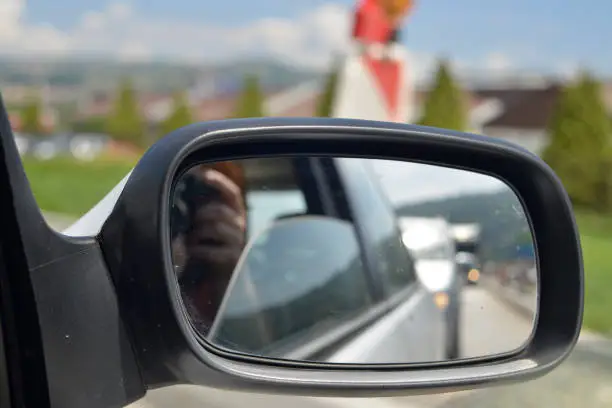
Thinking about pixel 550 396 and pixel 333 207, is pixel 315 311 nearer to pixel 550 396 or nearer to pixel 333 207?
pixel 333 207

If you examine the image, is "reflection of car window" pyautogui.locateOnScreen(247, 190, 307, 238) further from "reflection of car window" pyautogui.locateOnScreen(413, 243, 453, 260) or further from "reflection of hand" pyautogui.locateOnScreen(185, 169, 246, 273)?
"reflection of car window" pyautogui.locateOnScreen(413, 243, 453, 260)

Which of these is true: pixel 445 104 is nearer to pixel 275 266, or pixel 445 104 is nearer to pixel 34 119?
pixel 275 266

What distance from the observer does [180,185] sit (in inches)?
50.6

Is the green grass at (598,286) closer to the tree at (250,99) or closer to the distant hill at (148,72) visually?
the tree at (250,99)

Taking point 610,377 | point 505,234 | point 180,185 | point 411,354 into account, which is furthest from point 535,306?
point 610,377

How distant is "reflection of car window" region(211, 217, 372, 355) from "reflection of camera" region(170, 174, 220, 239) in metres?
0.20

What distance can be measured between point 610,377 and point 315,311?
4389 millimetres

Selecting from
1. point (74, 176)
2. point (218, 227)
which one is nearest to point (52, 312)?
point (218, 227)

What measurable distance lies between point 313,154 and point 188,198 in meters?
0.24

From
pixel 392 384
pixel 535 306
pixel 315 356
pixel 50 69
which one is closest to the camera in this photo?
pixel 392 384

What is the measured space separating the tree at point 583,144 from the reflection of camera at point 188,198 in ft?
83.3

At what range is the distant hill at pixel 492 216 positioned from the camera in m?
1.56

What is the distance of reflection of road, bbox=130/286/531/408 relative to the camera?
152 cm

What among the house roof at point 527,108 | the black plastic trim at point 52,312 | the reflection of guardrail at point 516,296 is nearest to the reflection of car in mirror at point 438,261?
the reflection of guardrail at point 516,296
